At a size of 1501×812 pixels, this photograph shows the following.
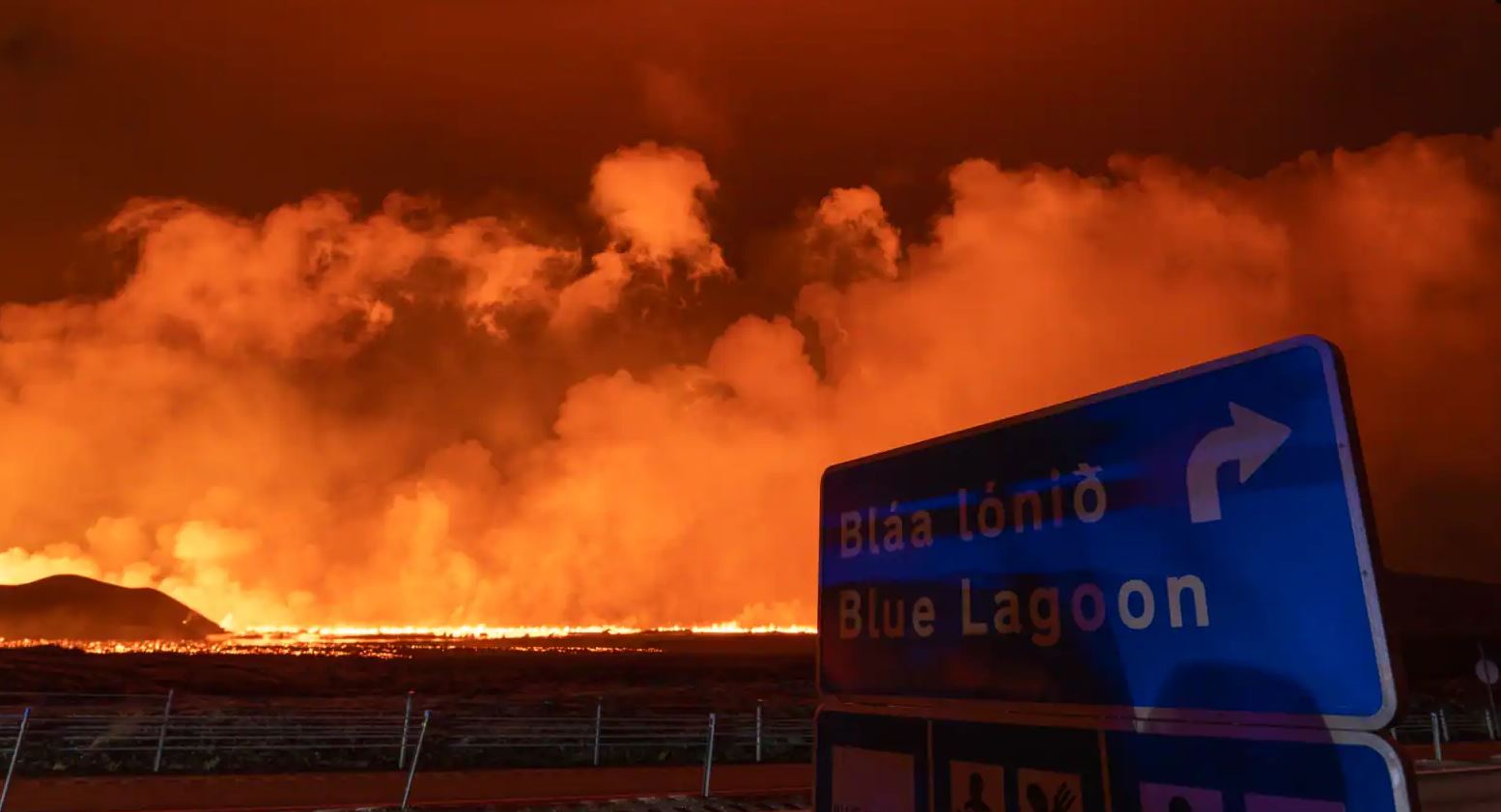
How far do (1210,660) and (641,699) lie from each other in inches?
1922

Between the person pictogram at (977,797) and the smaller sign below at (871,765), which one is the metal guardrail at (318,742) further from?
the person pictogram at (977,797)

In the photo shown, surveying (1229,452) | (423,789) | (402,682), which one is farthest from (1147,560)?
(402,682)

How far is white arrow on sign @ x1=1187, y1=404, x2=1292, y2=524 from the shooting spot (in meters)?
1.58

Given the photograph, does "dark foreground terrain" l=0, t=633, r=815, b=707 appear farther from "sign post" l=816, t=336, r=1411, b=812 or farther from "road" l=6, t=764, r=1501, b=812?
"sign post" l=816, t=336, r=1411, b=812

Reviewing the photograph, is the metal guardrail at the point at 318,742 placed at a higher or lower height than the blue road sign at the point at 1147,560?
lower

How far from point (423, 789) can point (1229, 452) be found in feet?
48.8

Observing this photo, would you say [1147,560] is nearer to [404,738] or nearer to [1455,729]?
[404,738]

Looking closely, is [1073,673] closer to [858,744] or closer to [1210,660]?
[1210,660]

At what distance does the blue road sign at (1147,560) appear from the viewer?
1451mm

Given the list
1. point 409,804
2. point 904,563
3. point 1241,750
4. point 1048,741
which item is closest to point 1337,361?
point 1241,750

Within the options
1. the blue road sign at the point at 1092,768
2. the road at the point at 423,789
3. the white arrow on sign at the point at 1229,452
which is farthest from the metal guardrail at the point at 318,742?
the white arrow on sign at the point at 1229,452

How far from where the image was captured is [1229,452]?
1.64m

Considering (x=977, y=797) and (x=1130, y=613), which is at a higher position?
(x=1130, y=613)

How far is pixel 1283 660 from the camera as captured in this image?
4.86ft
